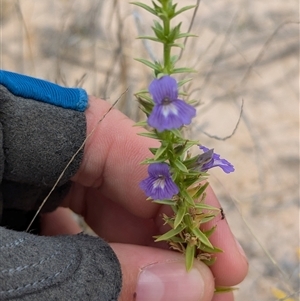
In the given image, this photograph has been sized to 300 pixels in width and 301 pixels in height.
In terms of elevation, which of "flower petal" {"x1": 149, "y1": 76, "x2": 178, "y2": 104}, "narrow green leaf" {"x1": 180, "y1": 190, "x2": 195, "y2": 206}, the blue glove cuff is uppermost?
"flower petal" {"x1": 149, "y1": 76, "x2": 178, "y2": 104}

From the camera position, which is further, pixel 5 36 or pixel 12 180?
pixel 5 36

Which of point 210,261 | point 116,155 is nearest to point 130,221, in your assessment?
point 116,155

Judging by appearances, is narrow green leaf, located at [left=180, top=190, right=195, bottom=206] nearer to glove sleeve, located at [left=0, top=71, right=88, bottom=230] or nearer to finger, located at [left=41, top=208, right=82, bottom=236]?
glove sleeve, located at [left=0, top=71, right=88, bottom=230]

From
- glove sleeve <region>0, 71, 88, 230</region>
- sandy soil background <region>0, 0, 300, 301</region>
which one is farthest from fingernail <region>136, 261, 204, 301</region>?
sandy soil background <region>0, 0, 300, 301</region>

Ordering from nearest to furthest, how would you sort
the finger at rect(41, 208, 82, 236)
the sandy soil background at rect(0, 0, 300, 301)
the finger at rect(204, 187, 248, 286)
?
1. the finger at rect(204, 187, 248, 286)
2. the finger at rect(41, 208, 82, 236)
3. the sandy soil background at rect(0, 0, 300, 301)

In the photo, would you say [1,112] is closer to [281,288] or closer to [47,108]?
[47,108]

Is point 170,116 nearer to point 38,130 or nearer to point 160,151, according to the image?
point 160,151

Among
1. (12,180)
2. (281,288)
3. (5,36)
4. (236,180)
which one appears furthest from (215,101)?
(12,180)
